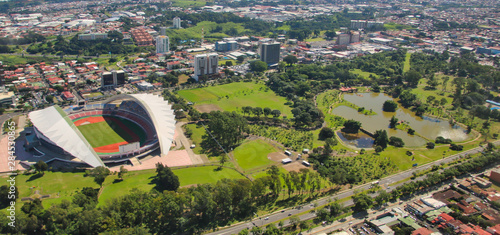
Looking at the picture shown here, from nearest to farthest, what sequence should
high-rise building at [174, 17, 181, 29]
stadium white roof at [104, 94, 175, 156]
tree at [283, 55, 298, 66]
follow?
stadium white roof at [104, 94, 175, 156] → tree at [283, 55, 298, 66] → high-rise building at [174, 17, 181, 29]

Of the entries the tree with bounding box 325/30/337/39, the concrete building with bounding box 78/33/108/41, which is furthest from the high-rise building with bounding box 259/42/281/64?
the concrete building with bounding box 78/33/108/41

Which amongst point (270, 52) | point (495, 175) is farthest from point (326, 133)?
point (270, 52)

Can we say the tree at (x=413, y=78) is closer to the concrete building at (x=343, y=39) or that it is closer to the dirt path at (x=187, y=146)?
the concrete building at (x=343, y=39)

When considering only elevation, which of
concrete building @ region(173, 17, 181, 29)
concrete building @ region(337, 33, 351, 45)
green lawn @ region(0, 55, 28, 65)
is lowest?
green lawn @ region(0, 55, 28, 65)

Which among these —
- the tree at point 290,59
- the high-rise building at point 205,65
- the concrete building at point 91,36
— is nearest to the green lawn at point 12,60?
the concrete building at point 91,36

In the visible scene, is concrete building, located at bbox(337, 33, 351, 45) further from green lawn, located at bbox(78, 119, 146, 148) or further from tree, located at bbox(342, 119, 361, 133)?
green lawn, located at bbox(78, 119, 146, 148)

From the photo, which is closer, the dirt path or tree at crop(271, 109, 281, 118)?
the dirt path
